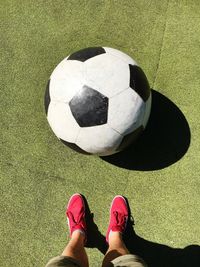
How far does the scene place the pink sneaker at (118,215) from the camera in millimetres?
3432

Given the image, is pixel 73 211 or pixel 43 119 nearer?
pixel 73 211

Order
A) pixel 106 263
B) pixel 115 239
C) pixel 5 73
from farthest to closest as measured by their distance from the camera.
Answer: pixel 5 73 < pixel 115 239 < pixel 106 263

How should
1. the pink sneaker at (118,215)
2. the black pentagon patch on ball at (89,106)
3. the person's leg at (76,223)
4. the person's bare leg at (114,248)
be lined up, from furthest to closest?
the pink sneaker at (118,215), the person's leg at (76,223), the person's bare leg at (114,248), the black pentagon patch on ball at (89,106)

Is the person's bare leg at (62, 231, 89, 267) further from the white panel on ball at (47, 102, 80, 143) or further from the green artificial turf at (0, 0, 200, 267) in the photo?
the white panel on ball at (47, 102, 80, 143)

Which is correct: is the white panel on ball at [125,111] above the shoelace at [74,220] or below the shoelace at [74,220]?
above

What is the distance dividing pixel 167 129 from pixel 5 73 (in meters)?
1.76

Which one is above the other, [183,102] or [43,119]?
[183,102]

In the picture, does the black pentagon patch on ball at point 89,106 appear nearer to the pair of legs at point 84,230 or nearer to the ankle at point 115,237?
the pair of legs at point 84,230

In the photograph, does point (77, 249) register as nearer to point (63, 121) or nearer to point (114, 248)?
point (114, 248)

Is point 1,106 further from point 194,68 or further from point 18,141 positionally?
point 194,68

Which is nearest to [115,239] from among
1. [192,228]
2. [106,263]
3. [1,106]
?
[106,263]

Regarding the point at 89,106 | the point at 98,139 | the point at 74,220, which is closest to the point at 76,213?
the point at 74,220

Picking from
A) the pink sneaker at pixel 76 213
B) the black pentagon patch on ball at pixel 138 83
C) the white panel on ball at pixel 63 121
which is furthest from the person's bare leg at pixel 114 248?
the black pentagon patch on ball at pixel 138 83

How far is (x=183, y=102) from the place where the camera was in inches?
147
